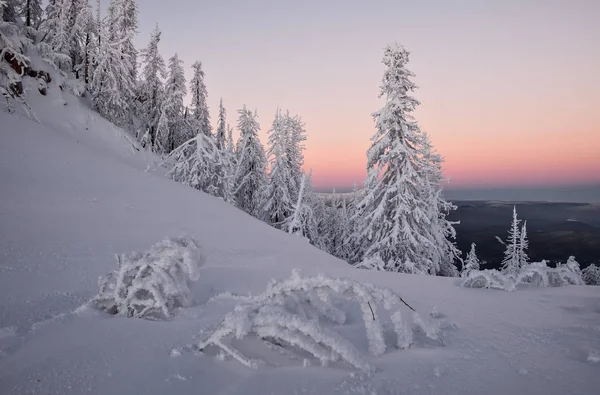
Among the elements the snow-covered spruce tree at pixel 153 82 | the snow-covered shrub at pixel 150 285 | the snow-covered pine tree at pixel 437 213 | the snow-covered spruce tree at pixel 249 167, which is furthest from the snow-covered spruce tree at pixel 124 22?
the snow-covered shrub at pixel 150 285

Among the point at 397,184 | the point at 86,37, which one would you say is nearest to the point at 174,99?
the point at 86,37

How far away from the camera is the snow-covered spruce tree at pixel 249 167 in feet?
94.1

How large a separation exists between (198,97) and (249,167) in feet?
40.2

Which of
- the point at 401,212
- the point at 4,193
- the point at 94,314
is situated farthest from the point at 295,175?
the point at 94,314

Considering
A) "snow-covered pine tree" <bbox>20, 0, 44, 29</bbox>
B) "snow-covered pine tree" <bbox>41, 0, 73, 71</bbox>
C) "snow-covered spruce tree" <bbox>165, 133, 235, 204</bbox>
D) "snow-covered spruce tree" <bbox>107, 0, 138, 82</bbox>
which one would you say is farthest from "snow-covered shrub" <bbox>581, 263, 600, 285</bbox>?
"snow-covered pine tree" <bbox>20, 0, 44, 29</bbox>

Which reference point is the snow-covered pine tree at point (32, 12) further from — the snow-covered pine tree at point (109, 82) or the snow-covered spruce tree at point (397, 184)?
the snow-covered spruce tree at point (397, 184)

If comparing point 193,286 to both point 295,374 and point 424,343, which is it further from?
point 424,343

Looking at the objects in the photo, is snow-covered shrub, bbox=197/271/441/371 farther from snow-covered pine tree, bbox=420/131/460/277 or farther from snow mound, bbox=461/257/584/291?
snow-covered pine tree, bbox=420/131/460/277

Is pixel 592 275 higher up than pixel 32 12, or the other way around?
pixel 32 12

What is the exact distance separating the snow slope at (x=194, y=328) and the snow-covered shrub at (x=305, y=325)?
3.0 inches

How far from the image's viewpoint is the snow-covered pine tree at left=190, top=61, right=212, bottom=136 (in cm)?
3472

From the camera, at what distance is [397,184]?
1480 centimetres

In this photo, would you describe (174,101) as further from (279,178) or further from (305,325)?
(305,325)

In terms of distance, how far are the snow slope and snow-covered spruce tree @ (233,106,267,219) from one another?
2294 cm
